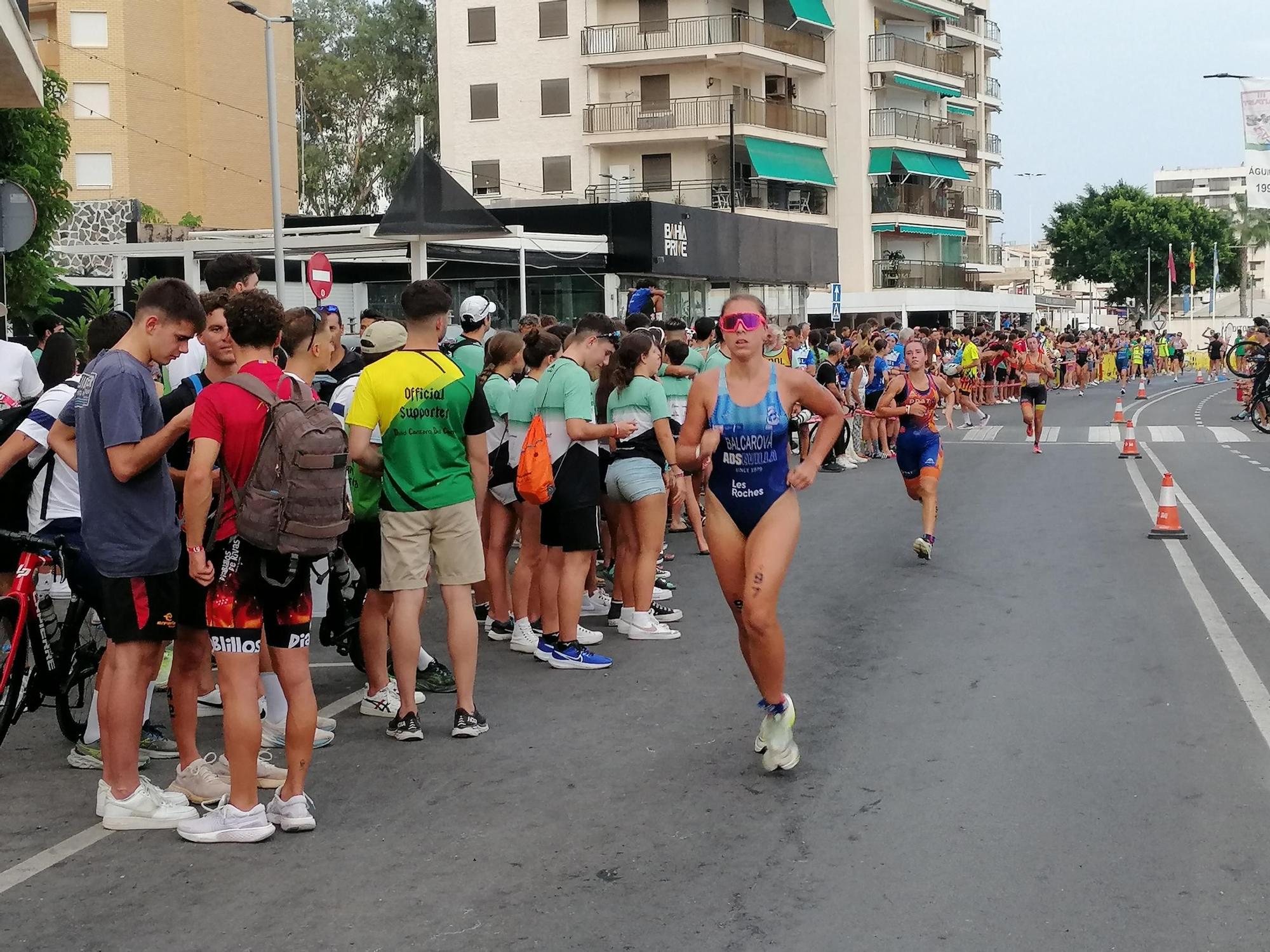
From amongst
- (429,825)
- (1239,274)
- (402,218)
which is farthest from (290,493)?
(1239,274)

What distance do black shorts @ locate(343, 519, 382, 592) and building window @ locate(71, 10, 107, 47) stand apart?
155ft

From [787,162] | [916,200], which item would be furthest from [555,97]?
[916,200]

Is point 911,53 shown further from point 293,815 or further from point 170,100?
point 293,815

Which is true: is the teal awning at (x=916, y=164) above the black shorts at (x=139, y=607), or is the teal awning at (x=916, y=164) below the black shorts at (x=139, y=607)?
above

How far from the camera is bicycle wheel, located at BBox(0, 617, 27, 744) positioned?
676 cm

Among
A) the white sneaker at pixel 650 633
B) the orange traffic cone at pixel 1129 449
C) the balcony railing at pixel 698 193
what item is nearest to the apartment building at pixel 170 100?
the balcony railing at pixel 698 193

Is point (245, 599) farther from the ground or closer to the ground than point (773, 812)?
farther from the ground

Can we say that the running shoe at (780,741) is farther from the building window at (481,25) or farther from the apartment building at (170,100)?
the building window at (481,25)

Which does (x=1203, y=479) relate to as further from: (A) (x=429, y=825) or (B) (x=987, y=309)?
(B) (x=987, y=309)

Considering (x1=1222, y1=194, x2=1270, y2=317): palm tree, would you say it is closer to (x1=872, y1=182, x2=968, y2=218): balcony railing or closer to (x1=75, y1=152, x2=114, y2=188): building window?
(x1=872, y1=182, x2=968, y2=218): balcony railing

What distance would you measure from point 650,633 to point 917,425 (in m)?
4.71

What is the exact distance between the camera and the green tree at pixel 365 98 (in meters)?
63.9

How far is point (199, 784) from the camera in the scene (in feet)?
20.8

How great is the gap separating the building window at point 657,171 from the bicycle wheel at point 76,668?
5145 cm
